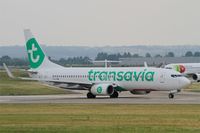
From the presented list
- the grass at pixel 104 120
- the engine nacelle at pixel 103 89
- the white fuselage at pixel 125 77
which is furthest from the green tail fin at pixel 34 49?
the grass at pixel 104 120

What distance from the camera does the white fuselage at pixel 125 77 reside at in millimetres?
63125

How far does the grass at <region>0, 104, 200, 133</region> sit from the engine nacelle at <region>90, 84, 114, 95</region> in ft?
64.6

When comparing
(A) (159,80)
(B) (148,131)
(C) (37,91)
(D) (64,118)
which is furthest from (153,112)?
(C) (37,91)

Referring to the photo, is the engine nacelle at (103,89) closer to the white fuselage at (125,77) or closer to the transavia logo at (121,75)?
the white fuselage at (125,77)

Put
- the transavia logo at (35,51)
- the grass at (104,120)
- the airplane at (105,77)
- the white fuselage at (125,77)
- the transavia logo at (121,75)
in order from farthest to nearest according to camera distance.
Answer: the transavia logo at (35,51)
the transavia logo at (121,75)
the airplane at (105,77)
the white fuselage at (125,77)
the grass at (104,120)

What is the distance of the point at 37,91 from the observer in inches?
3130

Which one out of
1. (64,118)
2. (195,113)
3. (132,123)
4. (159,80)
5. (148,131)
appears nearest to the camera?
(148,131)

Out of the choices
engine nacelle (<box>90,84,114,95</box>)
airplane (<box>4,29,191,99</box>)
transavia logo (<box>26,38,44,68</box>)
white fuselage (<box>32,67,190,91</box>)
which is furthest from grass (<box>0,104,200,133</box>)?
transavia logo (<box>26,38,44,68</box>)

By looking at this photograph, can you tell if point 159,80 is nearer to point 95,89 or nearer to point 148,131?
point 95,89

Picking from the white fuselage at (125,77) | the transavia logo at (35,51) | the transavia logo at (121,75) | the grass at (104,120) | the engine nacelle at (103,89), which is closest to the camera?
the grass at (104,120)

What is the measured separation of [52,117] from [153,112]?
265 inches

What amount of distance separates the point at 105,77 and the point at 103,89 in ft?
7.11

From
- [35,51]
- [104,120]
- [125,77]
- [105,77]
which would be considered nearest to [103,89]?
[105,77]

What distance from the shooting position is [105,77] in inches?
2621
